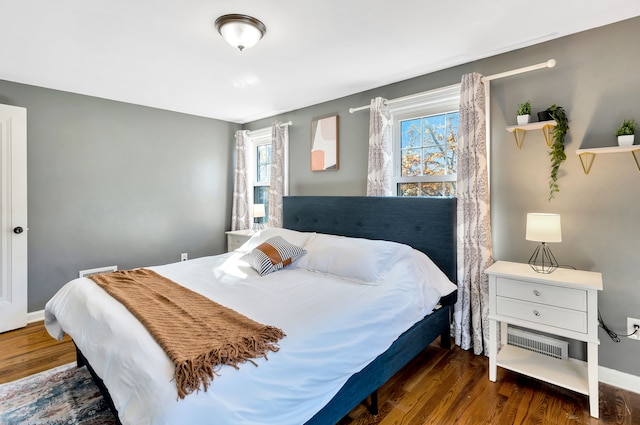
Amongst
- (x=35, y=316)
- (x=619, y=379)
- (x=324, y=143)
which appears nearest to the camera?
(x=619, y=379)

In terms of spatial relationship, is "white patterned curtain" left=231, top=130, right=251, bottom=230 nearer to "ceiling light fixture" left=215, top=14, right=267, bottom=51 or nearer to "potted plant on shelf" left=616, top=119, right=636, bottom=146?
"ceiling light fixture" left=215, top=14, right=267, bottom=51

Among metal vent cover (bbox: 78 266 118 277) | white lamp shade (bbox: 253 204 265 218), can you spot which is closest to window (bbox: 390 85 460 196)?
white lamp shade (bbox: 253 204 265 218)

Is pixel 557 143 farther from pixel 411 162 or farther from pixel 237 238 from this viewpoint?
pixel 237 238

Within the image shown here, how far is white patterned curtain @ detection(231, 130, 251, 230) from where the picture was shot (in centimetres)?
461

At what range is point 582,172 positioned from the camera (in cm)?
216

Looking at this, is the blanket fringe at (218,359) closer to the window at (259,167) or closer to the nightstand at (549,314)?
the nightstand at (549,314)

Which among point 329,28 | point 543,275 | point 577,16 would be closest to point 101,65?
point 329,28

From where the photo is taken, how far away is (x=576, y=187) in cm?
219

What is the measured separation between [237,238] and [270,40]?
263 centimetres

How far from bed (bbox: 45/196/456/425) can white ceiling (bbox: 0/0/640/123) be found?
121 cm

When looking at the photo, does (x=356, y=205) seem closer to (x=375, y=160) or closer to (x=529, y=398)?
(x=375, y=160)

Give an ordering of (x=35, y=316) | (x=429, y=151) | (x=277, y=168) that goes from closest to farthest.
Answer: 1. (x=429, y=151)
2. (x=35, y=316)
3. (x=277, y=168)

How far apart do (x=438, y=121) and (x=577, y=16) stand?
43.9 inches

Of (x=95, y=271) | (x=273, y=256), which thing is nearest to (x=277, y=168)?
(x=273, y=256)
